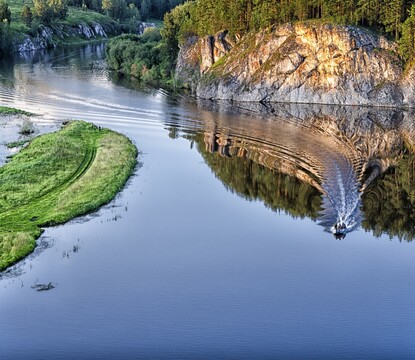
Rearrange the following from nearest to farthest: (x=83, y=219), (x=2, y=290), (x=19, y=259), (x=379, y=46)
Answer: (x=2, y=290), (x=19, y=259), (x=83, y=219), (x=379, y=46)

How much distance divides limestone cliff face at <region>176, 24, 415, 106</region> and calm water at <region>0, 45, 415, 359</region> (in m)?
18.7

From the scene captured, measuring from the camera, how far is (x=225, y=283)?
129 ft

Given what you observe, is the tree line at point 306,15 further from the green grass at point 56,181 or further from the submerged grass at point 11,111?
the green grass at point 56,181

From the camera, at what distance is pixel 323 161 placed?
213 ft

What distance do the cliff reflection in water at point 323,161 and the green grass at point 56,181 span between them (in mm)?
12096

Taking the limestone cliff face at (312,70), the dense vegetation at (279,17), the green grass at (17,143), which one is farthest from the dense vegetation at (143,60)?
the green grass at (17,143)

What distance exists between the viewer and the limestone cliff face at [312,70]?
9888 centimetres

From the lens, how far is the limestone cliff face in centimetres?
9888

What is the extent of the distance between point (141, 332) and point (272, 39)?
8134 cm

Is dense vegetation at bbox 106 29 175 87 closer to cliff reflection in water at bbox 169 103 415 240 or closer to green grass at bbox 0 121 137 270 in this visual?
cliff reflection in water at bbox 169 103 415 240

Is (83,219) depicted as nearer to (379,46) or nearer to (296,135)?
(296,135)

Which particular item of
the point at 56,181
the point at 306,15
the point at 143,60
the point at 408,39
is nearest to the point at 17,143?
the point at 56,181

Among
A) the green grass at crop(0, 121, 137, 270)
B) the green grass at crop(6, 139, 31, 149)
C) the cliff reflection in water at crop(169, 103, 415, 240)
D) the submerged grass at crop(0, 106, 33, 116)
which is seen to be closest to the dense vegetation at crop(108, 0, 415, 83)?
the cliff reflection in water at crop(169, 103, 415, 240)

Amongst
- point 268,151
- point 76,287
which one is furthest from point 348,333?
point 268,151
